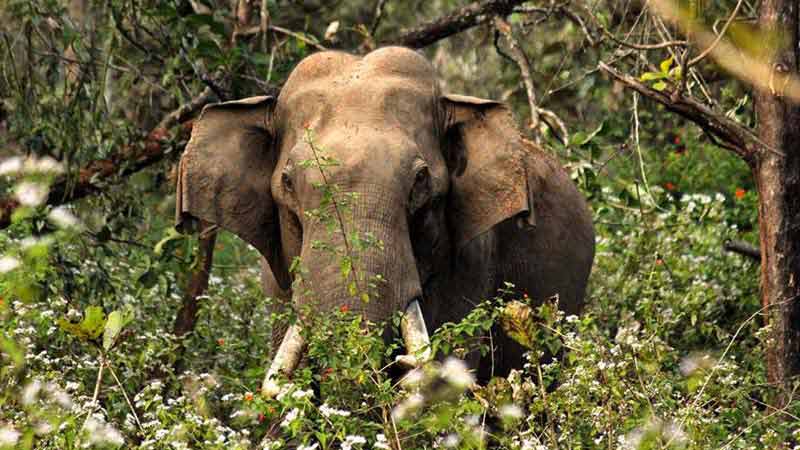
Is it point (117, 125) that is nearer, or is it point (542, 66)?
point (117, 125)

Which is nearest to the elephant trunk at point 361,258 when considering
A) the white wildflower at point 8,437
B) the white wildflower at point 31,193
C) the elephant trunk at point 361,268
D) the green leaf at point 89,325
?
the elephant trunk at point 361,268

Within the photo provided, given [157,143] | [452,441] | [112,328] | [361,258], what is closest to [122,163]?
[157,143]

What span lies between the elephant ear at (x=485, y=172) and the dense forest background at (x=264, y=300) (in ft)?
1.98

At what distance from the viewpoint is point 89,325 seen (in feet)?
18.4

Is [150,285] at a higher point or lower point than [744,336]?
higher

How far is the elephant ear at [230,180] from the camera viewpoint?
7570mm

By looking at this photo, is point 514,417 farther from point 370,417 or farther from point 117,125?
point 117,125

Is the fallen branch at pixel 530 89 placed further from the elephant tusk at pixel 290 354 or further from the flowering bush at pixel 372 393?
the elephant tusk at pixel 290 354

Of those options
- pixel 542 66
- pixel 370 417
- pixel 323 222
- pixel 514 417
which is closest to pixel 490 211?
pixel 323 222

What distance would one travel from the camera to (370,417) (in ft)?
20.5

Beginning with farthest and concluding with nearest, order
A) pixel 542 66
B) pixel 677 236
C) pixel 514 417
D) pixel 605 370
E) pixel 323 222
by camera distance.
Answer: pixel 542 66, pixel 677 236, pixel 323 222, pixel 605 370, pixel 514 417

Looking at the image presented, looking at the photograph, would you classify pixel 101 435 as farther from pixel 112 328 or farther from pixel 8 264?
pixel 8 264

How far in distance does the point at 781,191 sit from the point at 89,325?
3803 millimetres

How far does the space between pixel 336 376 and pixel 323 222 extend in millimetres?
1060
